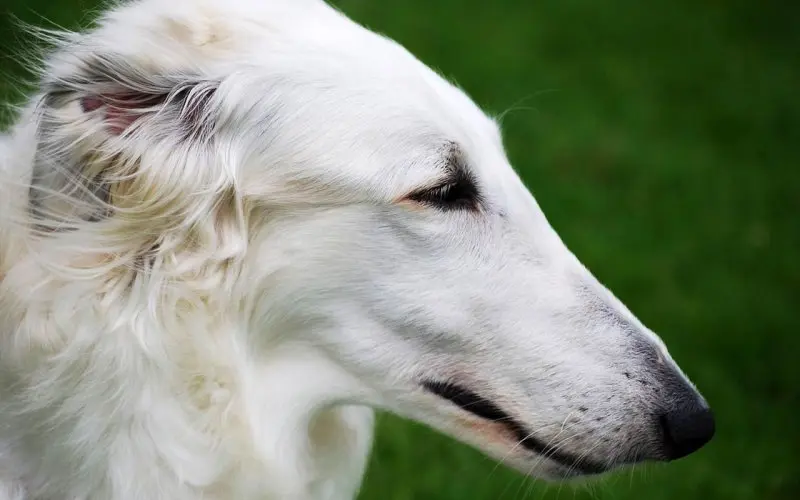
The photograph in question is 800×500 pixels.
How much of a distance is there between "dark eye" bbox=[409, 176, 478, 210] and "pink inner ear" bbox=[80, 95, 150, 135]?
31.2 inches

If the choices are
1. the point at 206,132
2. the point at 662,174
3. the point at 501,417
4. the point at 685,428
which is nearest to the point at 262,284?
the point at 206,132

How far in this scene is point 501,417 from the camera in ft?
8.57

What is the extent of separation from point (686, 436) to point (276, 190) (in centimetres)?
131

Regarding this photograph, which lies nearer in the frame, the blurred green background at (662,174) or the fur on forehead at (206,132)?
the fur on forehead at (206,132)

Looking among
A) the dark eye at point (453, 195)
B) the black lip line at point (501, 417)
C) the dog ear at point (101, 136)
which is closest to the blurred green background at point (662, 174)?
the dog ear at point (101, 136)

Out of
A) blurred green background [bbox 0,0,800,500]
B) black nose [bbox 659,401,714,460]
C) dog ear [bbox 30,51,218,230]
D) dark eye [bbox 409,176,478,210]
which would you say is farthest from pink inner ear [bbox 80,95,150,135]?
black nose [bbox 659,401,714,460]

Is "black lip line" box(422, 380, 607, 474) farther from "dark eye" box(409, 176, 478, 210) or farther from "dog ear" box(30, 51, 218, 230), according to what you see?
"dog ear" box(30, 51, 218, 230)

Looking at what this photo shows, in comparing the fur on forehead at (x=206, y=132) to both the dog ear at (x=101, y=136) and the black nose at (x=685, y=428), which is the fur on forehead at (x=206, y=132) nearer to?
the dog ear at (x=101, y=136)

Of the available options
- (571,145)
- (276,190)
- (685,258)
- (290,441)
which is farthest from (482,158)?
(571,145)

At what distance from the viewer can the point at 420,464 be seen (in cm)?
478

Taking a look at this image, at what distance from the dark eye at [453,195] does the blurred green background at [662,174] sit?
1.29 m

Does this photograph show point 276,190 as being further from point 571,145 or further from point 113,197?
point 571,145

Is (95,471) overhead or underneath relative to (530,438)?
underneath

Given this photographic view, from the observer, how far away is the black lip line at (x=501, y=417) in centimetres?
259
